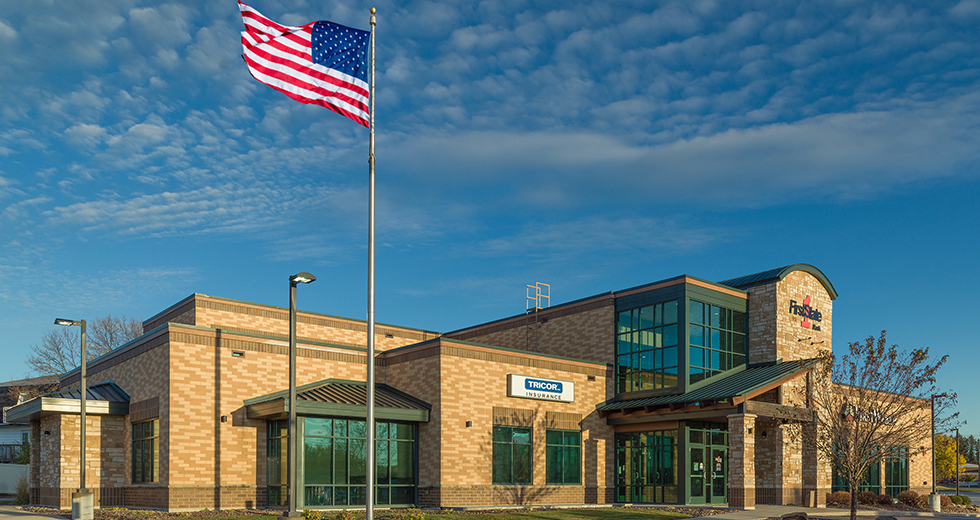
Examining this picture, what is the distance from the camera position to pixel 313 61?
15.9m

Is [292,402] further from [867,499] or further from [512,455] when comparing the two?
[867,499]

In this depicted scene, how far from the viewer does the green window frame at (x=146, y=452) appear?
977 inches

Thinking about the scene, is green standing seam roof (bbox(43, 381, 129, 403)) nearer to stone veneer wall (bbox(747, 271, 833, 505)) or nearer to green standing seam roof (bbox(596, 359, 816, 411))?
green standing seam roof (bbox(596, 359, 816, 411))

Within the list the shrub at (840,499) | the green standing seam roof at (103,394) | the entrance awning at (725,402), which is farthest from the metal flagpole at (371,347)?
the shrub at (840,499)

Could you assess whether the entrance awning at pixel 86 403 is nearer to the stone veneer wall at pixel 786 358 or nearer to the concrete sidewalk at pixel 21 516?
the concrete sidewalk at pixel 21 516

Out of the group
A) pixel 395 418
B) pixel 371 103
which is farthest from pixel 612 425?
pixel 371 103

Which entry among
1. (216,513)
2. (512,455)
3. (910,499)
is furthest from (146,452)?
(910,499)

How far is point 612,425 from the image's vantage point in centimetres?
3045

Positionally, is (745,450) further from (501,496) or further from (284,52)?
(284,52)

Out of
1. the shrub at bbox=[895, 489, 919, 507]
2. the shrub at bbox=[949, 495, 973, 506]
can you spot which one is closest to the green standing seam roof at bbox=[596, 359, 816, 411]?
the shrub at bbox=[895, 489, 919, 507]

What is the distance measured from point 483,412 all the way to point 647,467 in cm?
717

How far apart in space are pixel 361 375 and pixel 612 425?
Answer: 10200mm

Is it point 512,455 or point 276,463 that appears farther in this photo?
point 512,455

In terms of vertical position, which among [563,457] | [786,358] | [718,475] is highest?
[786,358]
